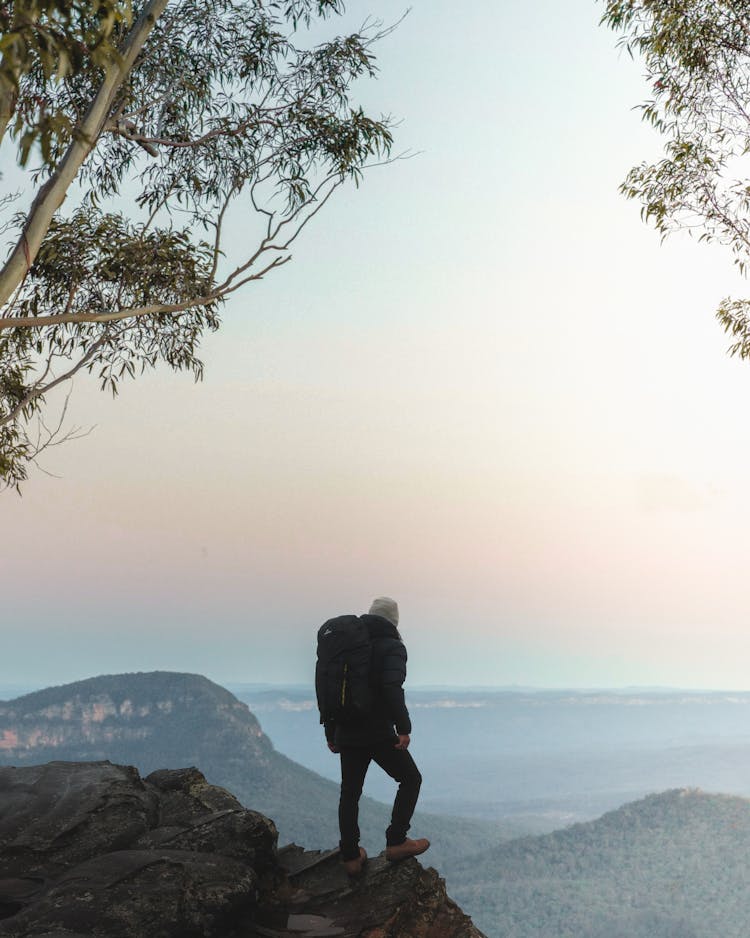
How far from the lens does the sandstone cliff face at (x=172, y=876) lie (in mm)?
6348

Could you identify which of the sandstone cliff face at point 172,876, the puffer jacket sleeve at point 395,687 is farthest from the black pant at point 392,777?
the sandstone cliff face at point 172,876

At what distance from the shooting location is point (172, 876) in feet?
21.9

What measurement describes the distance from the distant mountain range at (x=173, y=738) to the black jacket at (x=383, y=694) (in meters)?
69.5

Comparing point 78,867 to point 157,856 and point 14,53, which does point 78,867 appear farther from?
point 14,53

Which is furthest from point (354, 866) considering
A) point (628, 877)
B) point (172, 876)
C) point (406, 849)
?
point (628, 877)

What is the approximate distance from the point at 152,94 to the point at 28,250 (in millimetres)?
5868

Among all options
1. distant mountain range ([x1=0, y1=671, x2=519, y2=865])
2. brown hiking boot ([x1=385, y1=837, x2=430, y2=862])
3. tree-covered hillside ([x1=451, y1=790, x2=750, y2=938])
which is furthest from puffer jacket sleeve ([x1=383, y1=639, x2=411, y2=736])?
distant mountain range ([x1=0, y1=671, x2=519, y2=865])

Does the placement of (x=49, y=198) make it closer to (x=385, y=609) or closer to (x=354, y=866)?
(x=385, y=609)

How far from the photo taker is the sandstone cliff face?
20.8 ft

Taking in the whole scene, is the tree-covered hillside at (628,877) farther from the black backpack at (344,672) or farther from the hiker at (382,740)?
the black backpack at (344,672)

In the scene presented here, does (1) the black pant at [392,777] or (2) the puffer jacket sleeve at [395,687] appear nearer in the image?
(2) the puffer jacket sleeve at [395,687]

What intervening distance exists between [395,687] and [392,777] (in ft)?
2.78

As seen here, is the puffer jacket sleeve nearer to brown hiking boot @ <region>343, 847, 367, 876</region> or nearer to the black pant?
the black pant

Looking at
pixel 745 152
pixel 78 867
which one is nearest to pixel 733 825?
pixel 745 152
